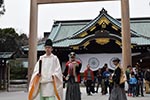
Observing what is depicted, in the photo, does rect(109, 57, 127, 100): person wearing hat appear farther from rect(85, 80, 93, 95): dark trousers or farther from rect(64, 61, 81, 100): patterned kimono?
rect(85, 80, 93, 95): dark trousers

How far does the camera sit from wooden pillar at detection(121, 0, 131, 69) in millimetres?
16812

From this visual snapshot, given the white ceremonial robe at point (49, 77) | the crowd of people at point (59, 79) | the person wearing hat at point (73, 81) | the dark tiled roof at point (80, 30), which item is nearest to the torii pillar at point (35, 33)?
the crowd of people at point (59, 79)

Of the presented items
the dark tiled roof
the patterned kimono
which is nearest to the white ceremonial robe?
the patterned kimono

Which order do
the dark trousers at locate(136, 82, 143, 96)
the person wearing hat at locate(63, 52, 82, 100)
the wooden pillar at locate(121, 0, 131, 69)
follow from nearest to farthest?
the person wearing hat at locate(63, 52, 82, 100) < the dark trousers at locate(136, 82, 143, 96) < the wooden pillar at locate(121, 0, 131, 69)

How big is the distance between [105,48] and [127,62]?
6501 mm

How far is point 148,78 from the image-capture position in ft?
49.6

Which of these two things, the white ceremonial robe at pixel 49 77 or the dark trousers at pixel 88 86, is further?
the dark trousers at pixel 88 86

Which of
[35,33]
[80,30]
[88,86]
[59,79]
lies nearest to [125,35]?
[88,86]

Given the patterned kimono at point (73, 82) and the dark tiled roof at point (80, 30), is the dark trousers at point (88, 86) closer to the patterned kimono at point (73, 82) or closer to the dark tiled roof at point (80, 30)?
the patterned kimono at point (73, 82)

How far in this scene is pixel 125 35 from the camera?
1709 centimetres

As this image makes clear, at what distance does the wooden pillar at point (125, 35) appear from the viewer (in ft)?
55.2

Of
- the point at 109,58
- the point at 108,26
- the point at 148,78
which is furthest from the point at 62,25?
the point at 148,78

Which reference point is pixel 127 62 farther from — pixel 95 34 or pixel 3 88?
pixel 3 88

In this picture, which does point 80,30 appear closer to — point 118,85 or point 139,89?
point 139,89
